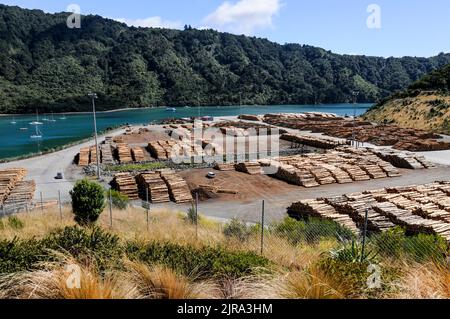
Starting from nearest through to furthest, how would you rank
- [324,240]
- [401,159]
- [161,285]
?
[161,285]
[324,240]
[401,159]

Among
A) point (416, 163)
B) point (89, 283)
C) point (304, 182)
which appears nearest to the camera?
point (89, 283)

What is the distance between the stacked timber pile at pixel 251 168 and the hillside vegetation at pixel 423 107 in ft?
131

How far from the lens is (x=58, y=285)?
5191 mm

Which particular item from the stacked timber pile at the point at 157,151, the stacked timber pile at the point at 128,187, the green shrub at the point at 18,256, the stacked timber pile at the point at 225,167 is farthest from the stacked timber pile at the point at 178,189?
the green shrub at the point at 18,256

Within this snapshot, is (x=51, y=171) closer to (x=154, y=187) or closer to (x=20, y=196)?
(x=20, y=196)

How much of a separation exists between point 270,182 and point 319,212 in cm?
936

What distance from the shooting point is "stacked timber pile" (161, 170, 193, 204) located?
27228mm

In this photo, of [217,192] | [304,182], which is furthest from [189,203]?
[304,182]

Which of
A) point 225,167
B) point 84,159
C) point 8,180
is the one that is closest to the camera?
point 8,180

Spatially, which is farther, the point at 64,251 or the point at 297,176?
the point at 297,176

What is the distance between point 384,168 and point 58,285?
3247 centimetres

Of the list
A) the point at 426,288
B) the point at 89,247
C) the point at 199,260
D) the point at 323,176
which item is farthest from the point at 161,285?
the point at 323,176

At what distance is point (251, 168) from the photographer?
33.4 metres
